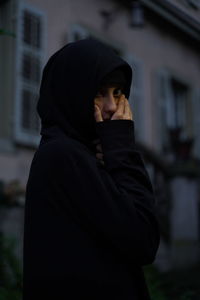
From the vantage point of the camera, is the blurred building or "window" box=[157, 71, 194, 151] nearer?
the blurred building

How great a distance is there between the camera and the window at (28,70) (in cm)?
776

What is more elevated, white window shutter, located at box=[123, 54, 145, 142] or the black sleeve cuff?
the black sleeve cuff

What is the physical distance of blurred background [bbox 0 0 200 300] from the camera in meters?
7.49

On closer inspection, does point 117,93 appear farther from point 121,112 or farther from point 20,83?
point 20,83

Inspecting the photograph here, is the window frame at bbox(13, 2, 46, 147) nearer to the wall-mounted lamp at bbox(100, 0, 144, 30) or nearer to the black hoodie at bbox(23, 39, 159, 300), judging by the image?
the wall-mounted lamp at bbox(100, 0, 144, 30)

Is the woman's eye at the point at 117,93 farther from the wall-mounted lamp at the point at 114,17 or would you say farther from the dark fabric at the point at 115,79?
the wall-mounted lamp at the point at 114,17

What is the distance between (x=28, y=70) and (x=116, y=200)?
254 inches

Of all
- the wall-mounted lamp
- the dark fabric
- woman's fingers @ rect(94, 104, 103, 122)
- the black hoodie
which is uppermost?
the wall-mounted lamp

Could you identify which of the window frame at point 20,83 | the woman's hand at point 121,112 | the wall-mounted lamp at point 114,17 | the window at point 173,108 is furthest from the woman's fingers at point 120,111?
the window at point 173,108

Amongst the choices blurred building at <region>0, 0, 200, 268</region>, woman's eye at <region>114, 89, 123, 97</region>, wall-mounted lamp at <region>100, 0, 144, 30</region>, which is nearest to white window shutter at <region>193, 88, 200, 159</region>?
blurred building at <region>0, 0, 200, 268</region>

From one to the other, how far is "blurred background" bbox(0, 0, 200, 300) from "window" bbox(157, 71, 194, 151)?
2 centimetres

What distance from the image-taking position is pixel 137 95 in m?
10.2

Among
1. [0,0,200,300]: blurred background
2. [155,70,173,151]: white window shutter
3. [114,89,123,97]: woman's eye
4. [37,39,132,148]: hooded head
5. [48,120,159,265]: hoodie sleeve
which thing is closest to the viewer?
[48,120,159,265]: hoodie sleeve

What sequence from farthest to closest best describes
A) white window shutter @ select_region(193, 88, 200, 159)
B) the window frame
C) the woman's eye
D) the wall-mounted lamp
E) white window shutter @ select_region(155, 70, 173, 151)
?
white window shutter @ select_region(193, 88, 200, 159)
white window shutter @ select_region(155, 70, 173, 151)
the wall-mounted lamp
the window frame
the woman's eye
